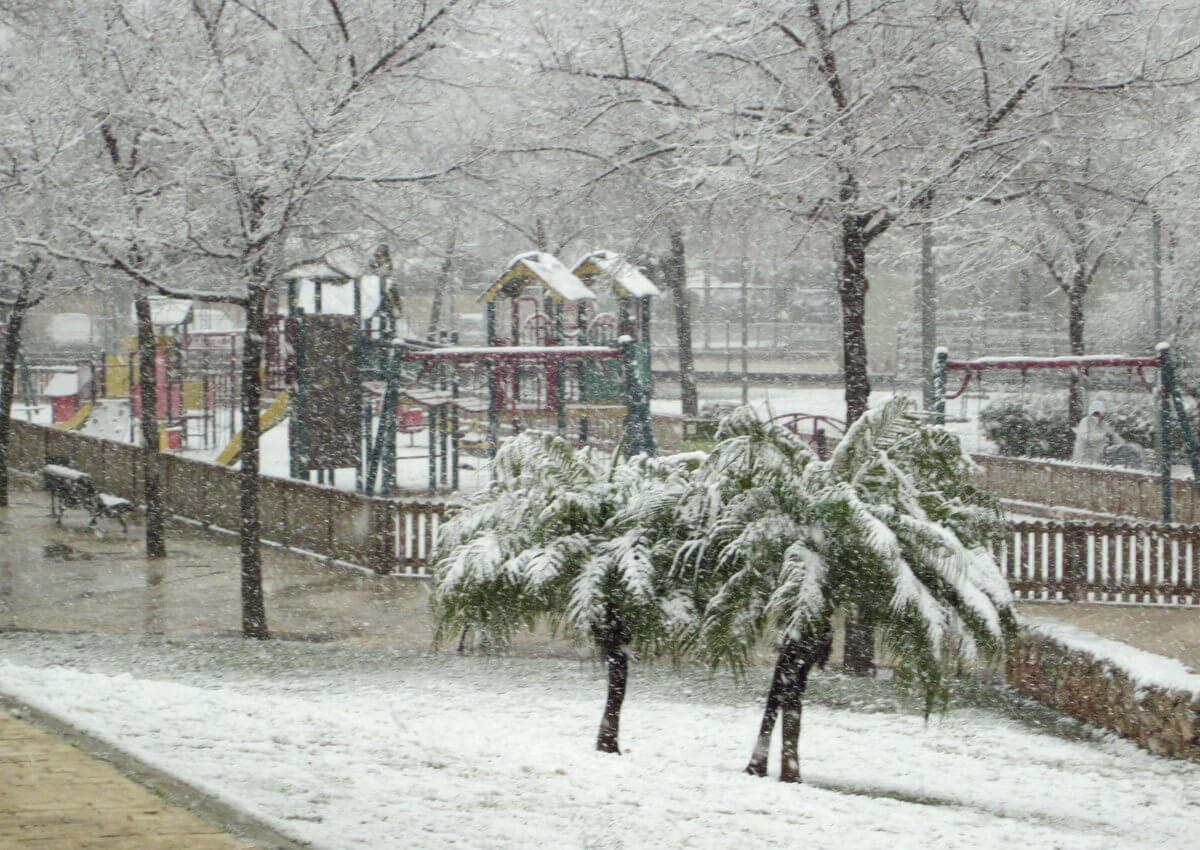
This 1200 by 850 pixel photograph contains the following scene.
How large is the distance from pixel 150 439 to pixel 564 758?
37.4ft

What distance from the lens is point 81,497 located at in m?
19.5

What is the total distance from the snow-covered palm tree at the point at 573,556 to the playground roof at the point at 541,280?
50.5 feet

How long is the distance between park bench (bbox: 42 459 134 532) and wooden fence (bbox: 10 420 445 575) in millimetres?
969

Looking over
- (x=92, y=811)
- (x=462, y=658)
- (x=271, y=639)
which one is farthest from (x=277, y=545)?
(x=92, y=811)

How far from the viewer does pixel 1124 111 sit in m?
13.8

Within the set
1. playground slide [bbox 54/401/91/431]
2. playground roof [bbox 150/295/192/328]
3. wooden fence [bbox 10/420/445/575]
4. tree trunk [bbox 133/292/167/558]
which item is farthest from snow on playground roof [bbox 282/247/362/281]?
playground roof [bbox 150/295/192/328]

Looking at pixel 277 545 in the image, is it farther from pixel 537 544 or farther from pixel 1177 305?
pixel 1177 305

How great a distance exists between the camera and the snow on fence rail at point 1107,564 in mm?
14898

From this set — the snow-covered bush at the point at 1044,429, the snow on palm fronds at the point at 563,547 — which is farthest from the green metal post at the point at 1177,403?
the snow-covered bush at the point at 1044,429

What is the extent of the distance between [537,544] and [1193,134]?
10337mm

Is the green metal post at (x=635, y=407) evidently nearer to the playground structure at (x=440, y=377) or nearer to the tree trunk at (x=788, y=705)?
the playground structure at (x=440, y=377)

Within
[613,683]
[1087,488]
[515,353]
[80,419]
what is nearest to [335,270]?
[515,353]

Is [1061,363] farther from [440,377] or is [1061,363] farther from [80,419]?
[80,419]

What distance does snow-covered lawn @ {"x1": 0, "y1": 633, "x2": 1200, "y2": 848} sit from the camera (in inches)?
247
